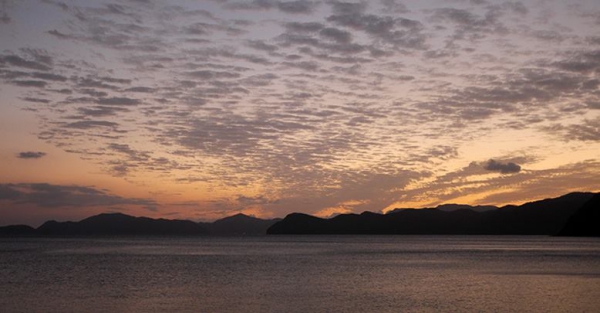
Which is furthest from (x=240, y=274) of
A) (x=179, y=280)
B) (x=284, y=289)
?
(x=284, y=289)

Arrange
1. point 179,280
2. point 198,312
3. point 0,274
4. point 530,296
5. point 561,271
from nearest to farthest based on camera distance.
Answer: point 198,312 → point 530,296 → point 179,280 → point 0,274 → point 561,271

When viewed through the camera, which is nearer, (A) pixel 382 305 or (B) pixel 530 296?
(A) pixel 382 305

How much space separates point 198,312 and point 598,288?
3547cm

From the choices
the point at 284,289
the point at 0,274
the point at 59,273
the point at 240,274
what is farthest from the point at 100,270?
the point at 284,289

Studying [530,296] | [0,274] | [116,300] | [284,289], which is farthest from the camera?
[0,274]

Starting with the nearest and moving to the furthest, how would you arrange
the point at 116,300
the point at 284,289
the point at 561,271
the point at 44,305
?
1. the point at 44,305
2. the point at 116,300
3. the point at 284,289
4. the point at 561,271

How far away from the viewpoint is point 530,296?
49.3 m

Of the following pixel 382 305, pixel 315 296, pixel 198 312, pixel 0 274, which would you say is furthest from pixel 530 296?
pixel 0 274

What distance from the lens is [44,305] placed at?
43.2 meters

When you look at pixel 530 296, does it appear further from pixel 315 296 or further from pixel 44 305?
pixel 44 305

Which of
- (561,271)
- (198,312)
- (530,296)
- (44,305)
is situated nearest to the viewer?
(198,312)

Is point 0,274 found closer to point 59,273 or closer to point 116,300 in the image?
point 59,273

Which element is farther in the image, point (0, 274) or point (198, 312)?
point (0, 274)

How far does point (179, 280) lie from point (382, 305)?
26161 millimetres
